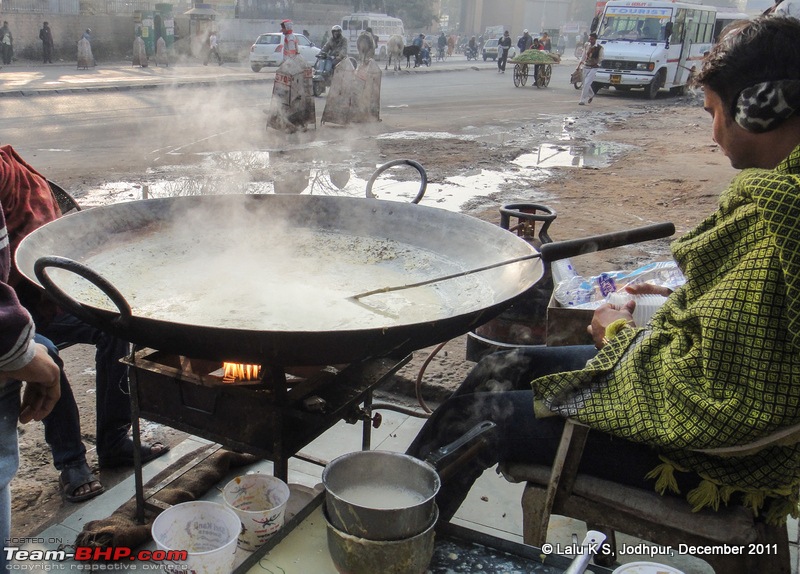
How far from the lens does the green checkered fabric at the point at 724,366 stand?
1507 mm

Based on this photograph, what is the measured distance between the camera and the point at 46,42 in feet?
77.3

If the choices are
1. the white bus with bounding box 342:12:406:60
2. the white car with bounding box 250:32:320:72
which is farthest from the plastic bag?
the white bus with bounding box 342:12:406:60

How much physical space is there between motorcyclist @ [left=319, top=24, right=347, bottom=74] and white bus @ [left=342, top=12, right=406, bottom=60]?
1123cm

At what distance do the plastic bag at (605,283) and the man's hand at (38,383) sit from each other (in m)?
1.99

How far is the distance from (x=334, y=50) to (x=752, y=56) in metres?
15.2

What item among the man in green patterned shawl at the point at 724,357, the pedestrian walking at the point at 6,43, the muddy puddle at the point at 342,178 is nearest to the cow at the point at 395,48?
the pedestrian walking at the point at 6,43

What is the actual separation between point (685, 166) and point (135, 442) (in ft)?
30.4

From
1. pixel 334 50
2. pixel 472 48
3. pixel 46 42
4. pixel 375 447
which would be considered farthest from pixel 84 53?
pixel 472 48

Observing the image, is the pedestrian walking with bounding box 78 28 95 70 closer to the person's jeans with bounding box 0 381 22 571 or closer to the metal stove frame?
the metal stove frame

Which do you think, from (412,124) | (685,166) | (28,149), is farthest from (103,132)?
(685,166)

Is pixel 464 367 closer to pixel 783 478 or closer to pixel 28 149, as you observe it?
pixel 783 478

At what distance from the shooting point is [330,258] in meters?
2.62

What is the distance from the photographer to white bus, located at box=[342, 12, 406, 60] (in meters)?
27.8

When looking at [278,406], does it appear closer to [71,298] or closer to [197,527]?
[197,527]
